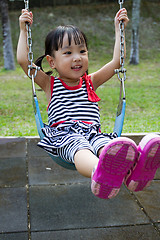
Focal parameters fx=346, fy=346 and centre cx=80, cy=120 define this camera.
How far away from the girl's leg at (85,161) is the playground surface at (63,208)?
0.69 meters

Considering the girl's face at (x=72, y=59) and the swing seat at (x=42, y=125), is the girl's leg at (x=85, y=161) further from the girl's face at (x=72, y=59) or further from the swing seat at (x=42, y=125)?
the girl's face at (x=72, y=59)

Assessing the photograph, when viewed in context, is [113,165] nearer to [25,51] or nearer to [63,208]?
[25,51]

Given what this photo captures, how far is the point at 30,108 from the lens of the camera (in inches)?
237

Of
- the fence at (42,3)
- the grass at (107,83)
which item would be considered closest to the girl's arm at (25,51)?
the grass at (107,83)

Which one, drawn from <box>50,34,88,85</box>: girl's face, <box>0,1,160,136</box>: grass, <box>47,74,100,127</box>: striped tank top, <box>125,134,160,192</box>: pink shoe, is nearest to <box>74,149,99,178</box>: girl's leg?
<box>125,134,160,192</box>: pink shoe

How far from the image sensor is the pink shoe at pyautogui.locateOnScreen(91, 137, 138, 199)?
4.79 feet

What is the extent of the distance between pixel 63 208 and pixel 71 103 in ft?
2.75

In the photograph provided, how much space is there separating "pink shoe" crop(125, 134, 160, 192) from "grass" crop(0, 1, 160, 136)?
2984 mm

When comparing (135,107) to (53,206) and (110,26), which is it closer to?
(53,206)

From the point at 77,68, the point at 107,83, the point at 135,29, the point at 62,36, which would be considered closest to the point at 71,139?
the point at 77,68

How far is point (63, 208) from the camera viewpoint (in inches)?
98.9

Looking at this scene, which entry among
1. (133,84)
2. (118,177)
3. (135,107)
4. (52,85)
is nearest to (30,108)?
(135,107)

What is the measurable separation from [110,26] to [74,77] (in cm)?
1263

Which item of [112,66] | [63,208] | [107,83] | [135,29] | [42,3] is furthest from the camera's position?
[42,3]
